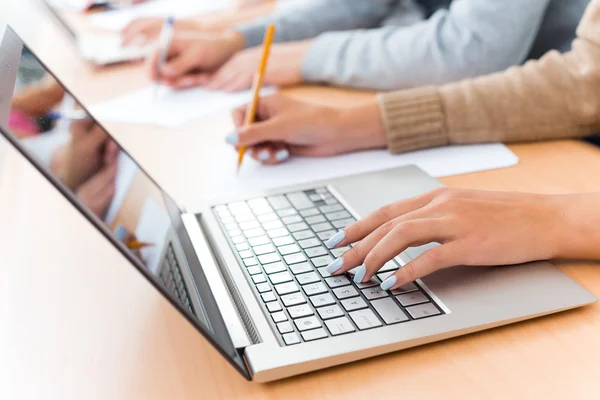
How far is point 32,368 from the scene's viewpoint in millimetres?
495

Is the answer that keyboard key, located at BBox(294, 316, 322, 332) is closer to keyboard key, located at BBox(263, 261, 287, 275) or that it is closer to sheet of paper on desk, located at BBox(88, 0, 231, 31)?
keyboard key, located at BBox(263, 261, 287, 275)

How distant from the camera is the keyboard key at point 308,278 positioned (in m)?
0.54

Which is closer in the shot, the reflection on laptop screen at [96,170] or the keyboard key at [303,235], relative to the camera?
the reflection on laptop screen at [96,170]

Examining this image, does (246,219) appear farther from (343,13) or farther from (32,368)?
(343,13)

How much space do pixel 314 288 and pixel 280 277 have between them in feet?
0.12

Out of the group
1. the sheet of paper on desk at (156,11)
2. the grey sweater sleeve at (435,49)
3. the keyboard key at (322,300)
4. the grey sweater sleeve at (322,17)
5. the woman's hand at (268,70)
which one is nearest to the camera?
the keyboard key at (322,300)

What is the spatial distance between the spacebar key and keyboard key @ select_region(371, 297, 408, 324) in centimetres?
20

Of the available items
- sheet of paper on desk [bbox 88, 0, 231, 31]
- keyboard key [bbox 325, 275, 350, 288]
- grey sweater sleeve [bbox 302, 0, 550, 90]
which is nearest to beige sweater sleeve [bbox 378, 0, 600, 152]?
Answer: grey sweater sleeve [bbox 302, 0, 550, 90]

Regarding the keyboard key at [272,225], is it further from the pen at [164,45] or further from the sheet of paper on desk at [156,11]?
the sheet of paper on desk at [156,11]

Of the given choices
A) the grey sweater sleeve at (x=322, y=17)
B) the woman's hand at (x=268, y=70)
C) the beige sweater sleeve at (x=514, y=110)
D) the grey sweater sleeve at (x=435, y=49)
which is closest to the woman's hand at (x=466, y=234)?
the beige sweater sleeve at (x=514, y=110)

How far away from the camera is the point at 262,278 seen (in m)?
0.55

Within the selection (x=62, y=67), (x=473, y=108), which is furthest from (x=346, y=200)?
(x=62, y=67)

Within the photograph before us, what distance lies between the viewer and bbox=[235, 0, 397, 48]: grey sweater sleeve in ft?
4.26

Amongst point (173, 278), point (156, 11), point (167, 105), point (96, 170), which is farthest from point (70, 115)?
point (156, 11)
